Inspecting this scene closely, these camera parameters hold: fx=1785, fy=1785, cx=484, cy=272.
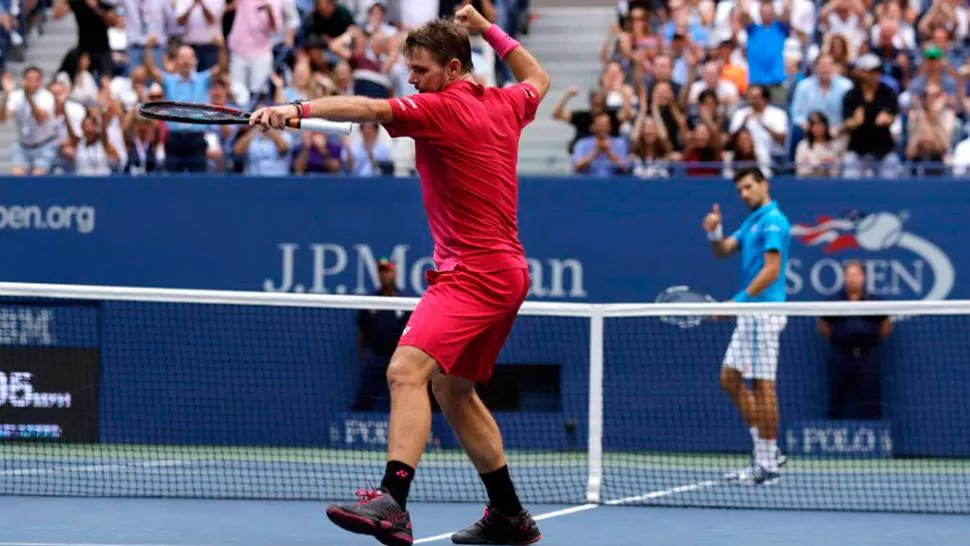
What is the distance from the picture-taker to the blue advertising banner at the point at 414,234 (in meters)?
13.4

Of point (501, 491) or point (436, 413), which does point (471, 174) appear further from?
point (436, 413)

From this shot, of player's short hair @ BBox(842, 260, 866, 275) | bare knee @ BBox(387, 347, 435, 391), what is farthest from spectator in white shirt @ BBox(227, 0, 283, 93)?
bare knee @ BBox(387, 347, 435, 391)

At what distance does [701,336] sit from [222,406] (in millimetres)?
3559

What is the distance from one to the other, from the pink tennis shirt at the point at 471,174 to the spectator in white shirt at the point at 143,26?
9653mm

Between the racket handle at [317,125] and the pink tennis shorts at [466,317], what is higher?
the racket handle at [317,125]

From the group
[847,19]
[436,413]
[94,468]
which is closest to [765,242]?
[436,413]

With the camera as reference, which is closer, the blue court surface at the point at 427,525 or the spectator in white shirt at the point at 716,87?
the blue court surface at the point at 427,525

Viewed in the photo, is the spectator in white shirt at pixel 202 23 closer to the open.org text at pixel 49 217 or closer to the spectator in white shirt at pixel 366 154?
the spectator in white shirt at pixel 366 154

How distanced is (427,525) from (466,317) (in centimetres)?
206

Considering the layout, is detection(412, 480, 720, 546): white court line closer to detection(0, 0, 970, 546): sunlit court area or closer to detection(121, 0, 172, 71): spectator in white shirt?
detection(0, 0, 970, 546): sunlit court area

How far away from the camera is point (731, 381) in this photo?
1144 centimetres

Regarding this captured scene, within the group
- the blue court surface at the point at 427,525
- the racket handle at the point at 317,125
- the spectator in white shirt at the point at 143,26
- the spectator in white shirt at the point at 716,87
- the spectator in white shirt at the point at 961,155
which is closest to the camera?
the racket handle at the point at 317,125

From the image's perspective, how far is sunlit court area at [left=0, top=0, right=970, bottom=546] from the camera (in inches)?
409

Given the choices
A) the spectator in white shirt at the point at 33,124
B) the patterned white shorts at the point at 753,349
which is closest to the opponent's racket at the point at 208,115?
the patterned white shorts at the point at 753,349
